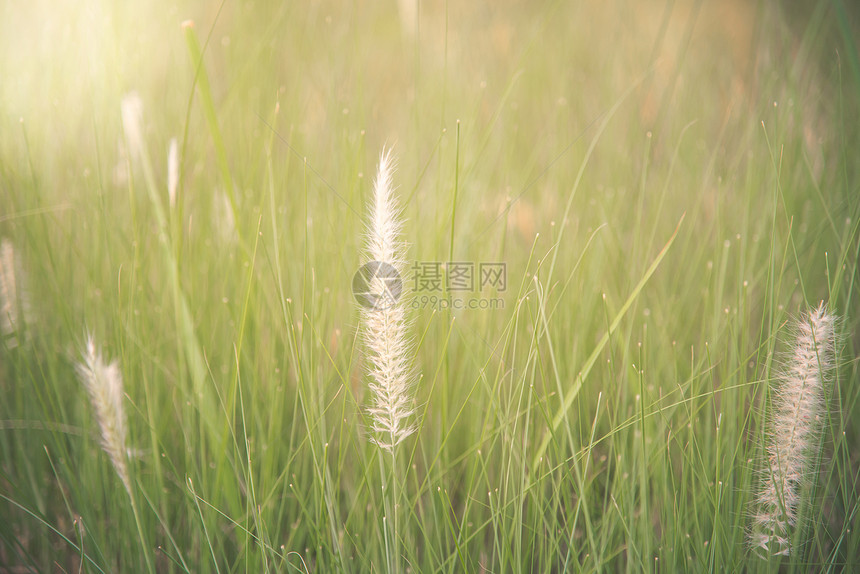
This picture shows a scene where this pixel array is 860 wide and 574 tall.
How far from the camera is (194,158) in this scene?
1.42 m

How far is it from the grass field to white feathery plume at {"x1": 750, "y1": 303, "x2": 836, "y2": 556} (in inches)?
1.4

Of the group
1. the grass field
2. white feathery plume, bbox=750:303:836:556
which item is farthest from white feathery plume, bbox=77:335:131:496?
white feathery plume, bbox=750:303:836:556

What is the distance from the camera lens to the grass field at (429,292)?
81 cm

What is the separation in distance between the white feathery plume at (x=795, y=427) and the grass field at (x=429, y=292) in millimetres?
36

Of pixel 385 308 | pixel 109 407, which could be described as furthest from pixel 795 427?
pixel 109 407

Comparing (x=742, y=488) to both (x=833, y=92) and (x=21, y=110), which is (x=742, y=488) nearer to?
(x=833, y=92)

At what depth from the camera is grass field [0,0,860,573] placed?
81 centimetres

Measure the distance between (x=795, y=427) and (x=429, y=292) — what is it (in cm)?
66
